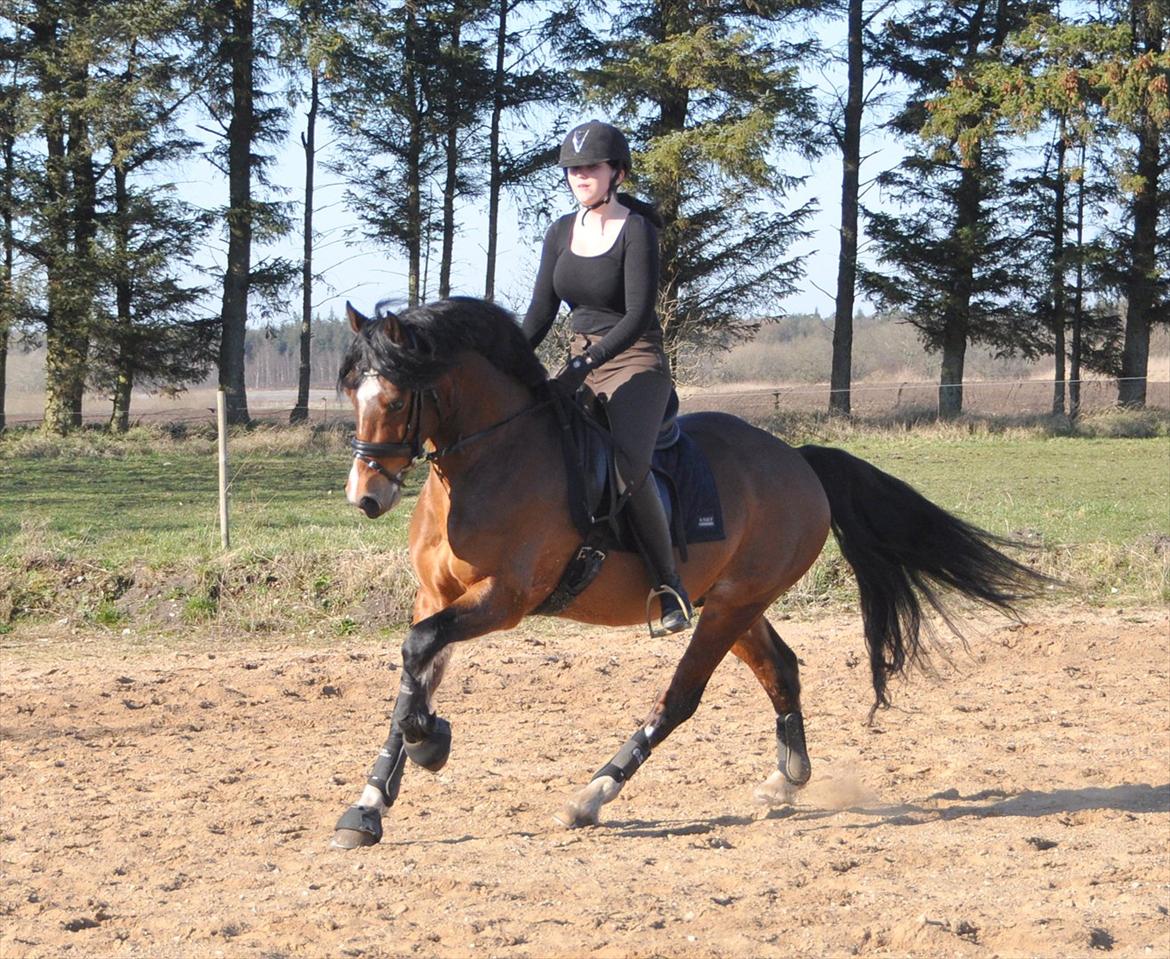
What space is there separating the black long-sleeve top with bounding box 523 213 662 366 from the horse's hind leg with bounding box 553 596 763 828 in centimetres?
165

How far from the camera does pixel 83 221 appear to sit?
29625mm

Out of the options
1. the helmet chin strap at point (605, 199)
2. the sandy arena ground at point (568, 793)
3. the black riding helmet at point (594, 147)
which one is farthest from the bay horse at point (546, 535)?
the black riding helmet at point (594, 147)

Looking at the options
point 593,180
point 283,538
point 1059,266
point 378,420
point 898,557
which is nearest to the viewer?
point 378,420

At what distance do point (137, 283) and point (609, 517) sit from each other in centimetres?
2701

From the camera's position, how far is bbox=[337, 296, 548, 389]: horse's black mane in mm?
5113

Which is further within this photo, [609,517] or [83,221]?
[83,221]

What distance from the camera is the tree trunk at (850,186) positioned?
Result: 35.6 metres

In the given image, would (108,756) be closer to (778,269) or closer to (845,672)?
(845,672)

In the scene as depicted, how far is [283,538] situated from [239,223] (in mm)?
21071

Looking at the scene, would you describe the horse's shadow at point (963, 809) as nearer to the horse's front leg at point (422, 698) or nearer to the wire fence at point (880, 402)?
the horse's front leg at point (422, 698)

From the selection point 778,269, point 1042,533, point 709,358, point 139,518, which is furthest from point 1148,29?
point 139,518

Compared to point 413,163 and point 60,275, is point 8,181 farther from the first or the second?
point 413,163

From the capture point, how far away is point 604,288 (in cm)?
602

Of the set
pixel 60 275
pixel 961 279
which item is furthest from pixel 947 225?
pixel 60 275
